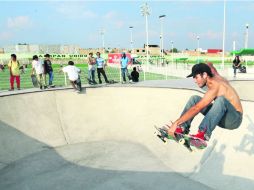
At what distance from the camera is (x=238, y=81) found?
1605 cm

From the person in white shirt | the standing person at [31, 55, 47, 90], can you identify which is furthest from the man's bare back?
the standing person at [31, 55, 47, 90]

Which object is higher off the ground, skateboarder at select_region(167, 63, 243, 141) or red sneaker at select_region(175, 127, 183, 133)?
skateboarder at select_region(167, 63, 243, 141)

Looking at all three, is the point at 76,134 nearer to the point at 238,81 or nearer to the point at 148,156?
the point at 148,156

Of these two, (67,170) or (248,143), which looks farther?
(67,170)

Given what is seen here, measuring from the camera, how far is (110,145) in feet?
35.3

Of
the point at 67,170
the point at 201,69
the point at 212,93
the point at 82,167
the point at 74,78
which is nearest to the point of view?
the point at 212,93

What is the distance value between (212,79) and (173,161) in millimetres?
5064

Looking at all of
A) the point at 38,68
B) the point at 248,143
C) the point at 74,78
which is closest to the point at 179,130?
the point at 248,143

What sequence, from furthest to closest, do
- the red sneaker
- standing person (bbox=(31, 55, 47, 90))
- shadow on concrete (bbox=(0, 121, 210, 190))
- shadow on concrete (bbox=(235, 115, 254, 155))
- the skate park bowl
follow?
standing person (bbox=(31, 55, 47, 90))
shadow on concrete (bbox=(0, 121, 210, 190))
the skate park bowl
shadow on concrete (bbox=(235, 115, 254, 155))
the red sneaker

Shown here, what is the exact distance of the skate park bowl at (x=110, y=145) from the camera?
7.30 metres

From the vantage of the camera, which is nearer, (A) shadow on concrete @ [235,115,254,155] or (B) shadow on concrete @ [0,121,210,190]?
(A) shadow on concrete @ [235,115,254,155]

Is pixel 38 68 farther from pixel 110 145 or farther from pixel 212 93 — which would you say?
pixel 212 93

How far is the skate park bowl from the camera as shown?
7.30 meters

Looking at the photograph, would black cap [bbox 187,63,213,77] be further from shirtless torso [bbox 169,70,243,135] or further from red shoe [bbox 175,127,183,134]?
red shoe [bbox 175,127,183,134]
